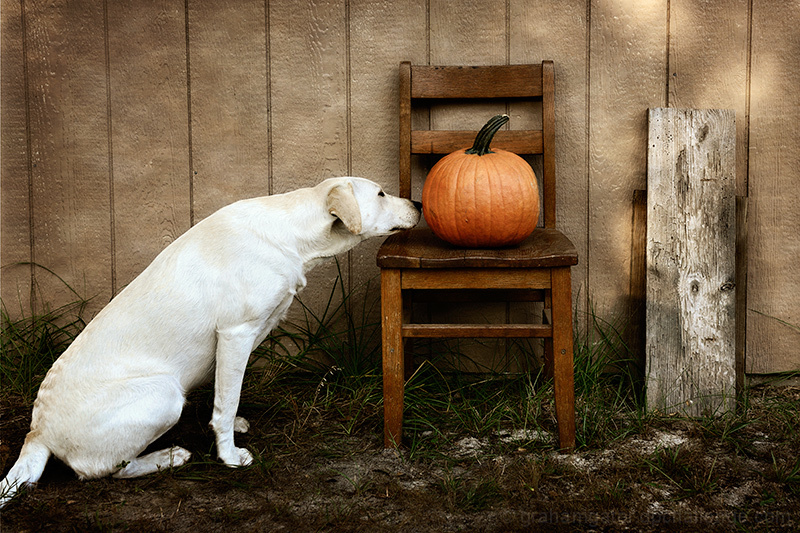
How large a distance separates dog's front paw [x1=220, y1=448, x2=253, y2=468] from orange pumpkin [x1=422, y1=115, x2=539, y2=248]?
3.77ft

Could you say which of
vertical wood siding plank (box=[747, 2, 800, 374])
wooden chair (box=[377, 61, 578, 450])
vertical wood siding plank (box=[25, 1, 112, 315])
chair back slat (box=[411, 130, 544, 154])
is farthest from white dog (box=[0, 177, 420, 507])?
vertical wood siding plank (box=[747, 2, 800, 374])

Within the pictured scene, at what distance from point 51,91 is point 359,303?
189 centimetres

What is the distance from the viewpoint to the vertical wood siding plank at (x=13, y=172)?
330 centimetres

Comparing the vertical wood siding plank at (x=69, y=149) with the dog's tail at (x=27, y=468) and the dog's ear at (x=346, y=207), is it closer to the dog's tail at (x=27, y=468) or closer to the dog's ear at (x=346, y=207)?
the dog's tail at (x=27, y=468)

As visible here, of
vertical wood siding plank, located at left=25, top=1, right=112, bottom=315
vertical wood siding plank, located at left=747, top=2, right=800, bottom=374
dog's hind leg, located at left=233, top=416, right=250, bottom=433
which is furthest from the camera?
vertical wood siding plank, located at left=25, top=1, right=112, bottom=315

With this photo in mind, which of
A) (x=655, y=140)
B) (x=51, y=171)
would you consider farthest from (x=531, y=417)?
(x=51, y=171)

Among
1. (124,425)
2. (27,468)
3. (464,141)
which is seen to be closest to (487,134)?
(464,141)

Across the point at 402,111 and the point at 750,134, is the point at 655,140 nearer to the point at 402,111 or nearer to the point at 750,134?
the point at 750,134

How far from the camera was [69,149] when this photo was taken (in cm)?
335

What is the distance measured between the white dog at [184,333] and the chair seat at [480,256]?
174 millimetres

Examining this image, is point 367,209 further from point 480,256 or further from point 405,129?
Result: point 405,129

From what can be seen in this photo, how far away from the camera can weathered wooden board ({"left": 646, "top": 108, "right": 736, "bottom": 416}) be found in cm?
293

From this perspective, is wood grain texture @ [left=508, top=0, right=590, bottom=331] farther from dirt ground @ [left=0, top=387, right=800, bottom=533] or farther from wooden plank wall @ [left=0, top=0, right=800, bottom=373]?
dirt ground @ [left=0, top=387, right=800, bottom=533]

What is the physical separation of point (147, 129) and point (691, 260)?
2703mm
